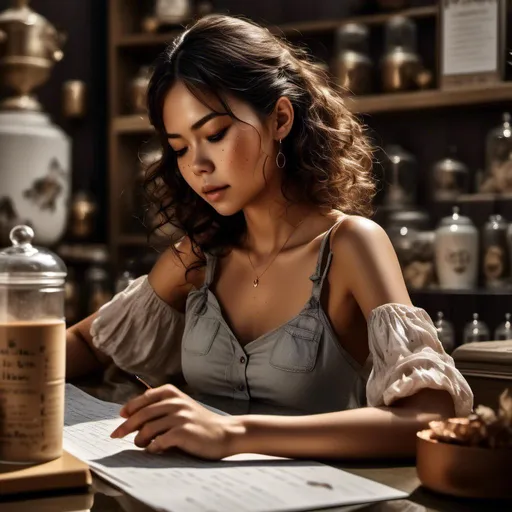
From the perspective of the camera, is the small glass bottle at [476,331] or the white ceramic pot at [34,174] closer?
the small glass bottle at [476,331]

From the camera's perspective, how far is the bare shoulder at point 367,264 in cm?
148

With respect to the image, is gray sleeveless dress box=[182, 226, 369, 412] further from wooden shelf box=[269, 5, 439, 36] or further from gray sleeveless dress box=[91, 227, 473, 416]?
wooden shelf box=[269, 5, 439, 36]

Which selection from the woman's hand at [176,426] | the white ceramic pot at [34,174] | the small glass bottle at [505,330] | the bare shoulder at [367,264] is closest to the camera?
the woman's hand at [176,426]

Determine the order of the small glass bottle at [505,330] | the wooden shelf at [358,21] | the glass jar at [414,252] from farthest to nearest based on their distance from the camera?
1. the wooden shelf at [358,21]
2. the glass jar at [414,252]
3. the small glass bottle at [505,330]

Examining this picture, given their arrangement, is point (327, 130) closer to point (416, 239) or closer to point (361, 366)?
point (361, 366)

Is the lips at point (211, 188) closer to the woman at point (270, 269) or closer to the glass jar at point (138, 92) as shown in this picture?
the woman at point (270, 269)

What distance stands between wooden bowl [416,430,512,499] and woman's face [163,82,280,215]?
70cm

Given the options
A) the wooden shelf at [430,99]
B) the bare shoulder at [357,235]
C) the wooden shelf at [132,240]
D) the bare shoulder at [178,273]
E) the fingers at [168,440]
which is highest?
the wooden shelf at [430,99]

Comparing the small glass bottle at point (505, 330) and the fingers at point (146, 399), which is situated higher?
the fingers at point (146, 399)

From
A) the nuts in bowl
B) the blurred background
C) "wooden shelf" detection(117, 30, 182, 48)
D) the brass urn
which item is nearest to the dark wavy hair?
the nuts in bowl

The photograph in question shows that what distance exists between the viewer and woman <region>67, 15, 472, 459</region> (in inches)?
53.2

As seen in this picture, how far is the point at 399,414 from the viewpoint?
122 centimetres

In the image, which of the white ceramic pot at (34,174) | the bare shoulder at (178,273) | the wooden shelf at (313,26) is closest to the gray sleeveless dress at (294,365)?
the bare shoulder at (178,273)

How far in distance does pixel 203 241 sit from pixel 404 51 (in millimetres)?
2411
